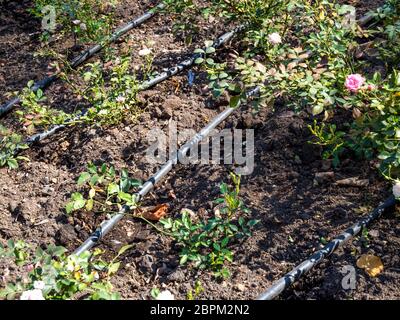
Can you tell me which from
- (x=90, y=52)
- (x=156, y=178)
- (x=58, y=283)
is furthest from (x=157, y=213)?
(x=90, y=52)

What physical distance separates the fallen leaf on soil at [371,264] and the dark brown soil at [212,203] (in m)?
0.03

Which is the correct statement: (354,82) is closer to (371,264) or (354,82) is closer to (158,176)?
(371,264)

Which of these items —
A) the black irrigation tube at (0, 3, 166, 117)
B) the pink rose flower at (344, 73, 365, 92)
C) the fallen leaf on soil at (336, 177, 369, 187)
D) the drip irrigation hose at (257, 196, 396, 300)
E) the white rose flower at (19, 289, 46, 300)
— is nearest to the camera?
the white rose flower at (19, 289, 46, 300)

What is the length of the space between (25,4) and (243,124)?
2243 mm

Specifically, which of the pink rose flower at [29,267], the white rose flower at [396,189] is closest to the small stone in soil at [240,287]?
the white rose flower at [396,189]

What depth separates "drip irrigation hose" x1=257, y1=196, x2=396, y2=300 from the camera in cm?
234

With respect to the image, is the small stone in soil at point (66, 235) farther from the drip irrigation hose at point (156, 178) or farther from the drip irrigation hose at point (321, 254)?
the drip irrigation hose at point (321, 254)

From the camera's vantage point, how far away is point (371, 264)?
2.37 metres

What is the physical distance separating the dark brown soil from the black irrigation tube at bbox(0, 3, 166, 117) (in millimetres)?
106

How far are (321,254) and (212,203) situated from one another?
57cm

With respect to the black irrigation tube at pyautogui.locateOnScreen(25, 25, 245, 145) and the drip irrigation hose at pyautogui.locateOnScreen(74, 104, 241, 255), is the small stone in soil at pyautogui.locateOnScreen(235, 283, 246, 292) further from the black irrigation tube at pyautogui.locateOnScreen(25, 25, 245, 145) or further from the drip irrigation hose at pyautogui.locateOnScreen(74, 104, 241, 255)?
the black irrigation tube at pyautogui.locateOnScreen(25, 25, 245, 145)

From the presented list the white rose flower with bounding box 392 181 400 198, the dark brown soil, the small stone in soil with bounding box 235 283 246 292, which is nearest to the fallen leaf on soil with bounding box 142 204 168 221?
the dark brown soil
